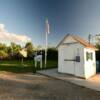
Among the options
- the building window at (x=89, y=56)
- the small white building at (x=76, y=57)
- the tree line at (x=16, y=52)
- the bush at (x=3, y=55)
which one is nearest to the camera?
the small white building at (x=76, y=57)

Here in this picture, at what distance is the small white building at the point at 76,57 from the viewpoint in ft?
43.3

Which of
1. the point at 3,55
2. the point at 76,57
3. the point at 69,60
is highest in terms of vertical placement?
the point at 3,55

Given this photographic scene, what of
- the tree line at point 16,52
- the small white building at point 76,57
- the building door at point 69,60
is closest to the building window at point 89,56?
the small white building at point 76,57

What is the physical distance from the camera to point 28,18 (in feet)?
104

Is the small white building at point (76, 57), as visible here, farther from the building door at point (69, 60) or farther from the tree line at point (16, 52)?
the tree line at point (16, 52)

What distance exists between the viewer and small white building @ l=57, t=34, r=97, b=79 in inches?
520

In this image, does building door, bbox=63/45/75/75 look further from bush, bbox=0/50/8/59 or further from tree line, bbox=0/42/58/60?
bush, bbox=0/50/8/59

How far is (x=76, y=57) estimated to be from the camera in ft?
44.7

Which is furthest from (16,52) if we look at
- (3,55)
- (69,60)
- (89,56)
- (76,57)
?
(76,57)

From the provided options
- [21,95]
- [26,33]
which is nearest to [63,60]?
[21,95]

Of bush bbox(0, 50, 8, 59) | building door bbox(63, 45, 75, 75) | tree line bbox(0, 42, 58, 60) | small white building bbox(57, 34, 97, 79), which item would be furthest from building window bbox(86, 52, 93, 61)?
bush bbox(0, 50, 8, 59)

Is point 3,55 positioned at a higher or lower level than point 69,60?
higher

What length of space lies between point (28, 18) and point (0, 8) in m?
6.98

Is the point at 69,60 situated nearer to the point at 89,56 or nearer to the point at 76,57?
the point at 76,57
